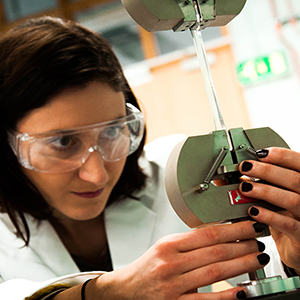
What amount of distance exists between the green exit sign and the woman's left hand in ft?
9.01

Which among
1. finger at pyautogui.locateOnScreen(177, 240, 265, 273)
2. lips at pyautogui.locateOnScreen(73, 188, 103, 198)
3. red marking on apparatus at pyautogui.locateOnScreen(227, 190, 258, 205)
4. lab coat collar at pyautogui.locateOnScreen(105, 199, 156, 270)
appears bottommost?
lab coat collar at pyautogui.locateOnScreen(105, 199, 156, 270)

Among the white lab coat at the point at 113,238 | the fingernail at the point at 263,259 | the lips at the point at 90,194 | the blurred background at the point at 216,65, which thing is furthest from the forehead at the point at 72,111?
the blurred background at the point at 216,65

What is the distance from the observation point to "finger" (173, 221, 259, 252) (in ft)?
1.90

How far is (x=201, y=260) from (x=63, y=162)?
0.60m

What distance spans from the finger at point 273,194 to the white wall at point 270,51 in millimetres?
2520

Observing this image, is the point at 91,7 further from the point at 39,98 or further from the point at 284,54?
the point at 39,98

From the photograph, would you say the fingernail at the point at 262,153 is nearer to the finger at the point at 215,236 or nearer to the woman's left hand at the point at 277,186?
the woman's left hand at the point at 277,186

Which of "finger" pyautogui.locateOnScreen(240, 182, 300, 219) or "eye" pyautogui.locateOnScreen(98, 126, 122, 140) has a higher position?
"eye" pyautogui.locateOnScreen(98, 126, 122, 140)

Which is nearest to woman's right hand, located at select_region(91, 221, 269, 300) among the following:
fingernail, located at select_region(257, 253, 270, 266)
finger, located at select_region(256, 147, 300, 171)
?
fingernail, located at select_region(257, 253, 270, 266)

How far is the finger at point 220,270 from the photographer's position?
57 cm

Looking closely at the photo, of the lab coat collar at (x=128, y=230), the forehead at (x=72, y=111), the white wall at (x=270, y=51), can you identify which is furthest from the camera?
the white wall at (x=270, y=51)

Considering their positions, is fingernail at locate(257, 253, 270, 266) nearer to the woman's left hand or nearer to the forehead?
the woman's left hand

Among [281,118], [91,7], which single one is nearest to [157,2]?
[281,118]

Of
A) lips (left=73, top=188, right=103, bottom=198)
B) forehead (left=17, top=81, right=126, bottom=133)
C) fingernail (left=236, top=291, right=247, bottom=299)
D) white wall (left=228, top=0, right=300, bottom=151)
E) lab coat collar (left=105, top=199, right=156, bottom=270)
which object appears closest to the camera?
fingernail (left=236, top=291, right=247, bottom=299)
